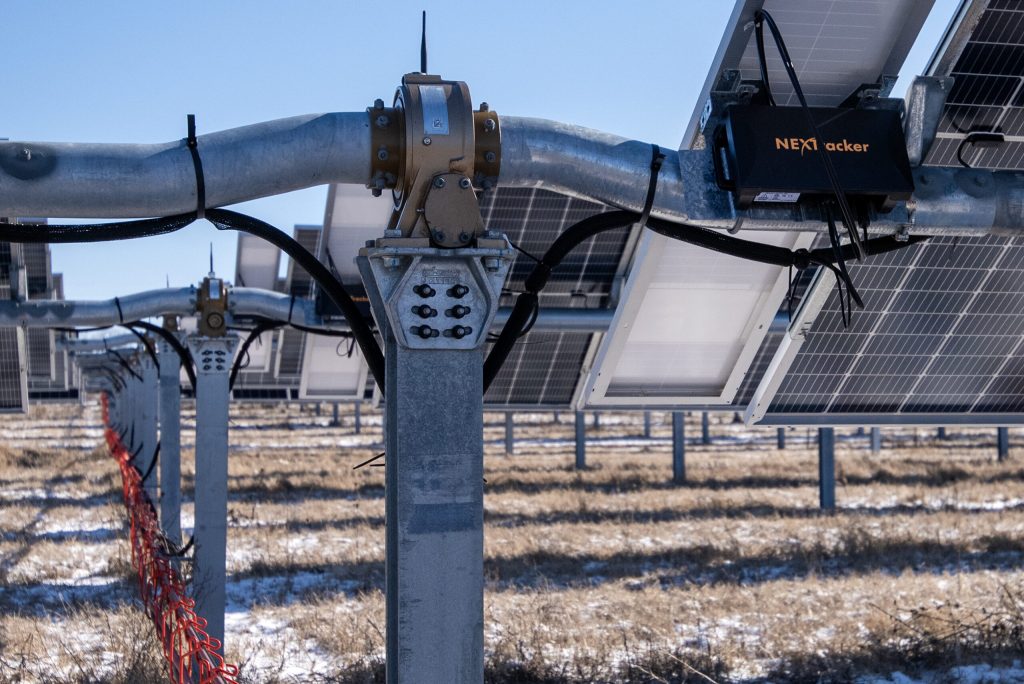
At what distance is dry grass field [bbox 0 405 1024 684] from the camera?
9.87m

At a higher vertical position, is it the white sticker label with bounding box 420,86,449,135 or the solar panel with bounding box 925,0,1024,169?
the solar panel with bounding box 925,0,1024,169

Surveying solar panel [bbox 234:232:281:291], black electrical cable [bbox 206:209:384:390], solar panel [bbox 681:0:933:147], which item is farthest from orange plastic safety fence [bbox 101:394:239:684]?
solar panel [bbox 681:0:933:147]

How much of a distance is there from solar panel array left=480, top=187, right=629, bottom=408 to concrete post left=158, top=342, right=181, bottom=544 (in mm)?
4247

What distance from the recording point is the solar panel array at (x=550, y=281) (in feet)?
40.1

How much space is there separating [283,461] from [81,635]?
24.3 m

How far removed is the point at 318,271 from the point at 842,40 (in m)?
3.15

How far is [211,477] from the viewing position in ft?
33.9

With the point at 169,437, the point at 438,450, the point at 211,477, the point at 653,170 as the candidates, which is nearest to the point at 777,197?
the point at 653,170

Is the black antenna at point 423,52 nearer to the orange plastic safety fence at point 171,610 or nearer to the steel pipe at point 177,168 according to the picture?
the steel pipe at point 177,168

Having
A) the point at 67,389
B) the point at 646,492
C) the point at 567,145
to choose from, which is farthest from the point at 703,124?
the point at 67,389

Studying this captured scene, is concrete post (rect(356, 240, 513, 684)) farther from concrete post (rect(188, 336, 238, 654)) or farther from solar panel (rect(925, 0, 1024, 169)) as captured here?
concrete post (rect(188, 336, 238, 654))

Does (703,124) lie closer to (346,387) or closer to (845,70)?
(845,70)

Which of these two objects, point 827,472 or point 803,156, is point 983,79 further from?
point 827,472

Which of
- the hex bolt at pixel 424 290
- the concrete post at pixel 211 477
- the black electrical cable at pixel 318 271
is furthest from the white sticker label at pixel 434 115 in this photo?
the concrete post at pixel 211 477
